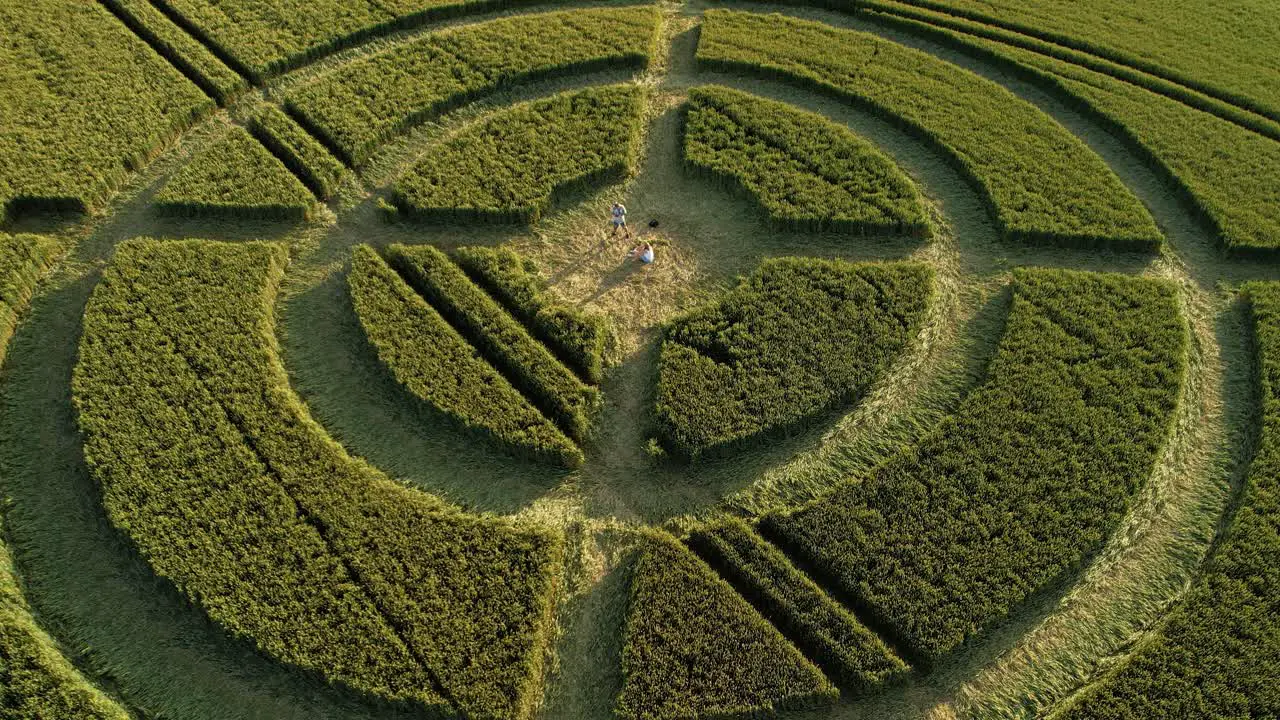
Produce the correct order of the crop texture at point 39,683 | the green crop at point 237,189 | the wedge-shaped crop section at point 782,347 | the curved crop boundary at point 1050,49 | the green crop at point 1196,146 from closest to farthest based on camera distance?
the crop texture at point 39,683 → the wedge-shaped crop section at point 782,347 → the green crop at point 237,189 → the green crop at point 1196,146 → the curved crop boundary at point 1050,49

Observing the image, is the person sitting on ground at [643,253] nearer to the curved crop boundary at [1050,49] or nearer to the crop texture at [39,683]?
the curved crop boundary at [1050,49]

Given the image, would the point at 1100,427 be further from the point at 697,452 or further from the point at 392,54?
the point at 392,54

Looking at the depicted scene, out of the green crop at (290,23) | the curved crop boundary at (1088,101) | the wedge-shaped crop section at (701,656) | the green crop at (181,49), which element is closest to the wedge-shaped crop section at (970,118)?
the curved crop boundary at (1088,101)

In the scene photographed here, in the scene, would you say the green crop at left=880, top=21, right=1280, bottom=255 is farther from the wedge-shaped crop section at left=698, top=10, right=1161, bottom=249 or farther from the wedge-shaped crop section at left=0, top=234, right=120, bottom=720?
the wedge-shaped crop section at left=0, top=234, right=120, bottom=720

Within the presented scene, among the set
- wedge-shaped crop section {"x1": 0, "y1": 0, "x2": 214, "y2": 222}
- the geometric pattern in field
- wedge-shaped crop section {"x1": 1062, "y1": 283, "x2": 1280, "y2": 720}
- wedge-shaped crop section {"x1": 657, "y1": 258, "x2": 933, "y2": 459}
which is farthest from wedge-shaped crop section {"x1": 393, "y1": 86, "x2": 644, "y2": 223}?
wedge-shaped crop section {"x1": 1062, "y1": 283, "x2": 1280, "y2": 720}

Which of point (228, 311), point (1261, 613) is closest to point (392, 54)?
point (228, 311)

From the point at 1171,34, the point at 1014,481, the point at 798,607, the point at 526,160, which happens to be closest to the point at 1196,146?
the point at 1171,34

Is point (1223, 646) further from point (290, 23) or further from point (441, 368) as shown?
point (290, 23)
